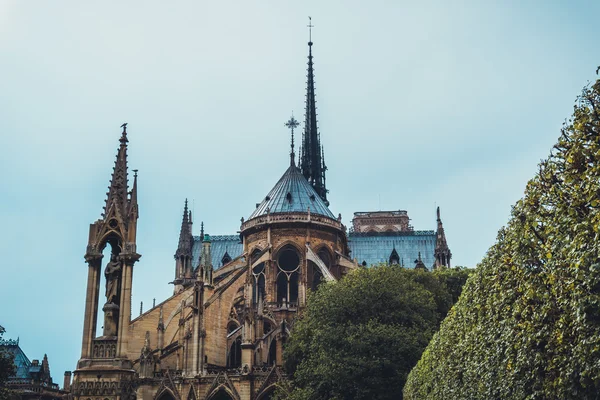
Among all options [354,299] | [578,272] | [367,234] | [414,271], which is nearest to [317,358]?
[354,299]

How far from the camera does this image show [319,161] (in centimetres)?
11631

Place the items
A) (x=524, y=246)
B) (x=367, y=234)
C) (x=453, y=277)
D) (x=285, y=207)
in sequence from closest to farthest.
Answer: (x=524, y=246) < (x=453, y=277) < (x=285, y=207) < (x=367, y=234)

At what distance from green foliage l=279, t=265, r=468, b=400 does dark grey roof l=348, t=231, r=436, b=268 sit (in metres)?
52.9

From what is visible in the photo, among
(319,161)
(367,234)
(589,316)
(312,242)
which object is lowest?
(589,316)

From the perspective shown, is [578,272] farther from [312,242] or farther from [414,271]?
[312,242]

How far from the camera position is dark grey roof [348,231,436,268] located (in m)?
109

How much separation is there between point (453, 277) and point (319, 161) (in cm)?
5278

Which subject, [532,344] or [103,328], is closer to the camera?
[532,344]

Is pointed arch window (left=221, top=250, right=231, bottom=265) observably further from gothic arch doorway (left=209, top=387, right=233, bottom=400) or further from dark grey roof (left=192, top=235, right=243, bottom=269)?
gothic arch doorway (left=209, top=387, right=233, bottom=400)

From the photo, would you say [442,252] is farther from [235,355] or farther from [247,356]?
[247,356]

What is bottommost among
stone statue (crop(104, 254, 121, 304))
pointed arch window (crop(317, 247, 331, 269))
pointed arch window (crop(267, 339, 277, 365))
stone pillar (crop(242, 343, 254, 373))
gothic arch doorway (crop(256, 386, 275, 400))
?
stone statue (crop(104, 254, 121, 304))

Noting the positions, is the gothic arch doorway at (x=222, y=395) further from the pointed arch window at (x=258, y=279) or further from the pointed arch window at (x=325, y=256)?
the pointed arch window at (x=325, y=256)

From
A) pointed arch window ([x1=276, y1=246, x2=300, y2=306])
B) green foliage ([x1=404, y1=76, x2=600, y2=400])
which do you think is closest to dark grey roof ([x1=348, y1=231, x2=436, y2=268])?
pointed arch window ([x1=276, y1=246, x2=300, y2=306])

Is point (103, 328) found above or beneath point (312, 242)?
beneath
